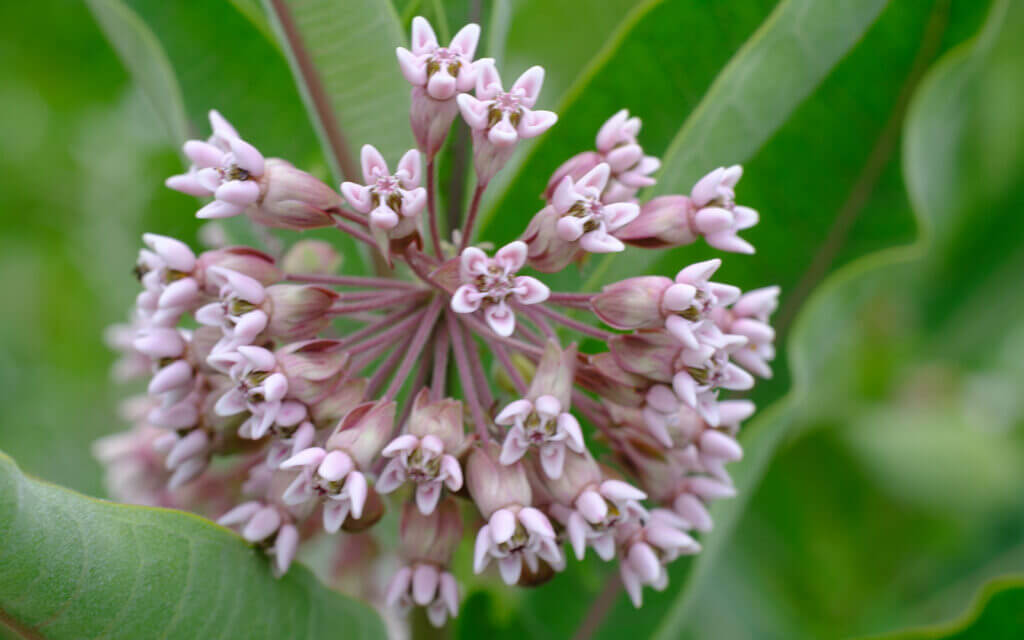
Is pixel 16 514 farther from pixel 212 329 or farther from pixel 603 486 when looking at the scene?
pixel 603 486

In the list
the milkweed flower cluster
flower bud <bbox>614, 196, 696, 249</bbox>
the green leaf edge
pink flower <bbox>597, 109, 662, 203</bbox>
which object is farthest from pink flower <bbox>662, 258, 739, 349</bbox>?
the green leaf edge

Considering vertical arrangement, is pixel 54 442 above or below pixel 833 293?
below

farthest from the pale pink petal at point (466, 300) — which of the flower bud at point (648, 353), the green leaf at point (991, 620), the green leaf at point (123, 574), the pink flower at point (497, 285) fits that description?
the green leaf at point (991, 620)

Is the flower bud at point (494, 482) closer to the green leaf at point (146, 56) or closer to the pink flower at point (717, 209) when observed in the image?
the pink flower at point (717, 209)

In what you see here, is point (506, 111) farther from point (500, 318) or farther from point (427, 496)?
point (427, 496)

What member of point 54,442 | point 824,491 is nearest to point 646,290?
point 824,491
